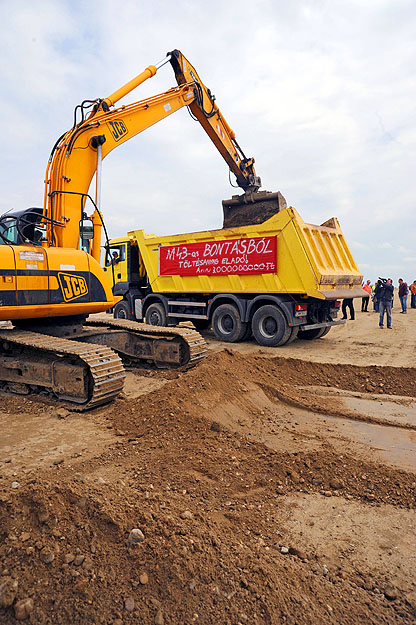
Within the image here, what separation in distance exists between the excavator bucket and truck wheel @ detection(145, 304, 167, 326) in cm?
313

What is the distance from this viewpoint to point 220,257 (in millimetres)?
11320

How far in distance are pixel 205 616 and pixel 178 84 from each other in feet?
37.1

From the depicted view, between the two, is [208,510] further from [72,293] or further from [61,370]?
[72,293]

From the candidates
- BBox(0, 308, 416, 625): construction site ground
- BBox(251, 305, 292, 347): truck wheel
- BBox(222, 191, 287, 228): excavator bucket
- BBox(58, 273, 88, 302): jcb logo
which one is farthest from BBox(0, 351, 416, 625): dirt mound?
BBox(222, 191, 287, 228): excavator bucket

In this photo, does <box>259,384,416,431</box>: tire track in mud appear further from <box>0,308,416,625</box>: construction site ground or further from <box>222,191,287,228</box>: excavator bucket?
<box>222,191,287,228</box>: excavator bucket

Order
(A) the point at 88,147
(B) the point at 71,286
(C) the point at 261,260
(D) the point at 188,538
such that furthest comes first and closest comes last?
(C) the point at 261,260 → (A) the point at 88,147 → (B) the point at 71,286 → (D) the point at 188,538

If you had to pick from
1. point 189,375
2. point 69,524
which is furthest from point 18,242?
point 69,524

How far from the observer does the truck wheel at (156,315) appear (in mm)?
12914

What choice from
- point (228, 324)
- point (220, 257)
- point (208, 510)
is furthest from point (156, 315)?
point (208, 510)

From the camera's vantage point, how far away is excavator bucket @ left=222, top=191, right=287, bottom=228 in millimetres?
11992

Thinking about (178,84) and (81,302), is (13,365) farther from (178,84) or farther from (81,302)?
(178,84)

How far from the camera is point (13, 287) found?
575 centimetres

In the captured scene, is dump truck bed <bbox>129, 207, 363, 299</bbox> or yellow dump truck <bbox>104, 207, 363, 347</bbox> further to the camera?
yellow dump truck <bbox>104, 207, 363, 347</bbox>

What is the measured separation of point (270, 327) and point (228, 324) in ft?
4.23
